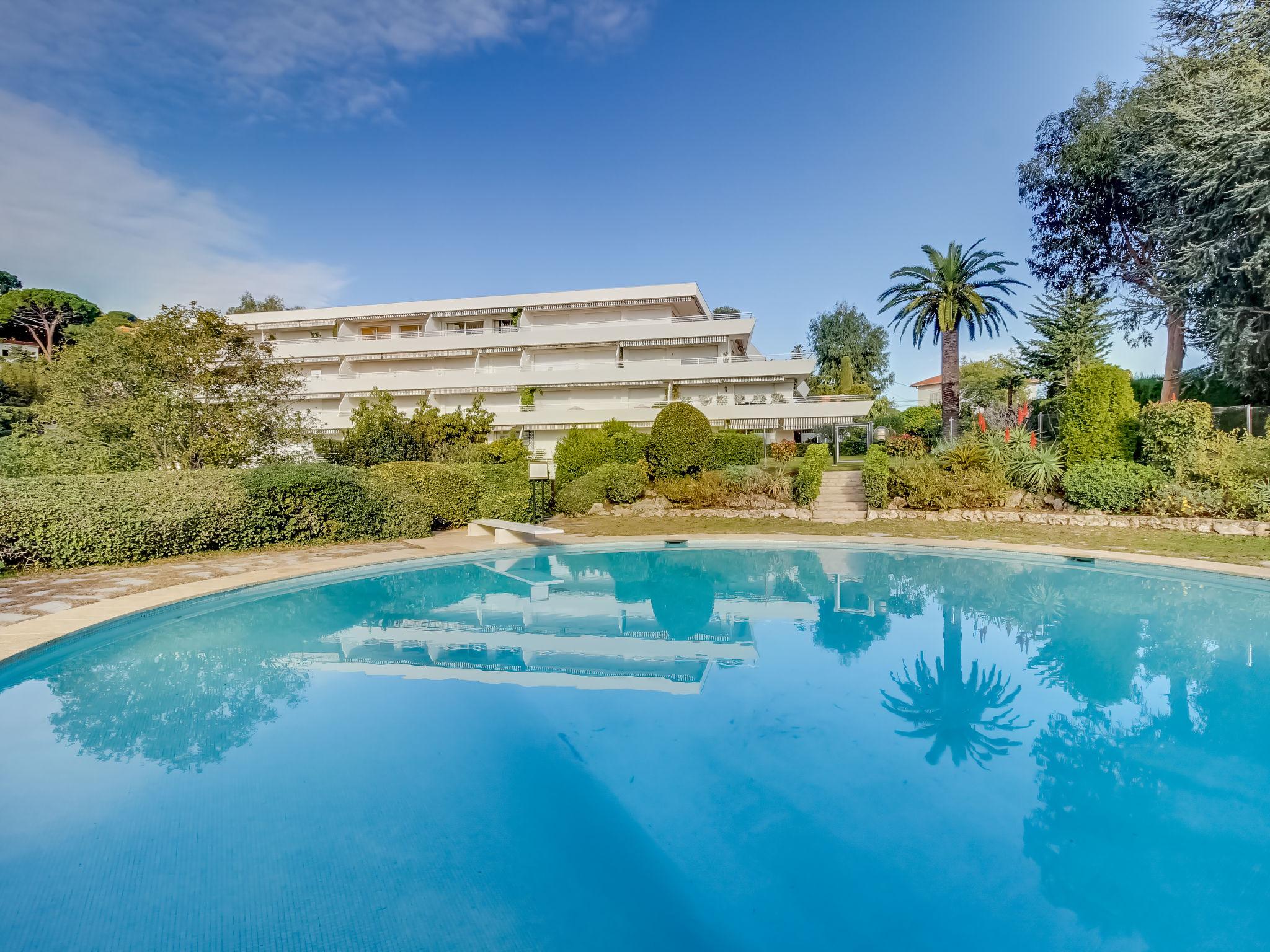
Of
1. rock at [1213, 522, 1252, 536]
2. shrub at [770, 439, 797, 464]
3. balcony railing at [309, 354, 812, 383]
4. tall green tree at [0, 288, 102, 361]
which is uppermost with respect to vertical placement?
tall green tree at [0, 288, 102, 361]

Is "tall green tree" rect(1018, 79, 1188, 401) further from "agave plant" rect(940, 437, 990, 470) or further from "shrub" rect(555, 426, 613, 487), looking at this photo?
"shrub" rect(555, 426, 613, 487)

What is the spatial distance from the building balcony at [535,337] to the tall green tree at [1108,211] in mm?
14665

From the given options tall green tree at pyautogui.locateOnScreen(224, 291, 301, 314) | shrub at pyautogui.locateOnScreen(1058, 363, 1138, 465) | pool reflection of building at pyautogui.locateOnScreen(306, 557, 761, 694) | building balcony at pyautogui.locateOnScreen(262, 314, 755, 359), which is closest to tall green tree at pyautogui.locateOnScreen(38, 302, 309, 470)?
pool reflection of building at pyautogui.locateOnScreen(306, 557, 761, 694)

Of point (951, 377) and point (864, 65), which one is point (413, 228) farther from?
point (951, 377)

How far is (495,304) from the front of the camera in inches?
1468

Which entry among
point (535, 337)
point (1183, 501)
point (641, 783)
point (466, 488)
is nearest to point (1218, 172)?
point (1183, 501)

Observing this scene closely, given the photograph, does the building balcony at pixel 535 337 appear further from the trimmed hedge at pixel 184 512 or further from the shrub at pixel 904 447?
the trimmed hedge at pixel 184 512

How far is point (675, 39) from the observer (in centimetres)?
1784

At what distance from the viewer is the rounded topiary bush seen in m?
21.5

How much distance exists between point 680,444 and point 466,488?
7.79 metres

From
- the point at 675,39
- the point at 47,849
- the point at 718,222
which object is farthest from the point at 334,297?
the point at 47,849

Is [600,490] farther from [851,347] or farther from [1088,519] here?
[851,347]

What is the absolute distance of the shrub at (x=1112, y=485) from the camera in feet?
48.9

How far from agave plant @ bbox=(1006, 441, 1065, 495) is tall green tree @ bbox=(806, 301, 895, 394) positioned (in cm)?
3652
